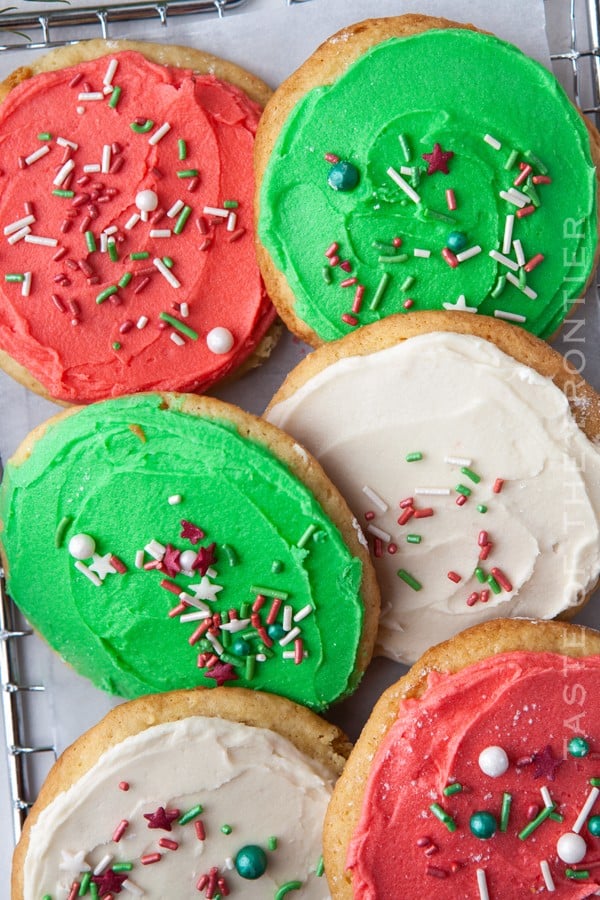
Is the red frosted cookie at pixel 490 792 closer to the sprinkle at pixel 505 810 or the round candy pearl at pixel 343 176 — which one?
the sprinkle at pixel 505 810

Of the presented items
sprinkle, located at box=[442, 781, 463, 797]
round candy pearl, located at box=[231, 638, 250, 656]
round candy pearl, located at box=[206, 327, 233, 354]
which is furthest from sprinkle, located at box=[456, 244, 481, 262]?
sprinkle, located at box=[442, 781, 463, 797]

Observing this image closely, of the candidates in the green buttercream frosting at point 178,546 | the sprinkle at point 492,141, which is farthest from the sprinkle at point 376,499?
the sprinkle at point 492,141

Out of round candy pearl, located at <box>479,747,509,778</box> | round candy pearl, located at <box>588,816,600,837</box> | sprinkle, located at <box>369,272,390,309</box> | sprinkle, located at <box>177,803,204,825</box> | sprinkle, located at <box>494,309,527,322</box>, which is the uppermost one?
sprinkle, located at <box>369,272,390,309</box>

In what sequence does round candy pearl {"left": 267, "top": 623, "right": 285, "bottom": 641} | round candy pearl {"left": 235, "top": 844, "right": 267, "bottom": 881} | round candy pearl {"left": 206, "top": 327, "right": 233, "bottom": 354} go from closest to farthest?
round candy pearl {"left": 235, "top": 844, "right": 267, "bottom": 881}, round candy pearl {"left": 267, "top": 623, "right": 285, "bottom": 641}, round candy pearl {"left": 206, "top": 327, "right": 233, "bottom": 354}

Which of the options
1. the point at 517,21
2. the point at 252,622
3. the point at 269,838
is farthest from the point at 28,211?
the point at 269,838

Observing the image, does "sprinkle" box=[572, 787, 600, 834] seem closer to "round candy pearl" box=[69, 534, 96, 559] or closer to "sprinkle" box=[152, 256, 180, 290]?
"round candy pearl" box=[69, 534, 96, 559]
